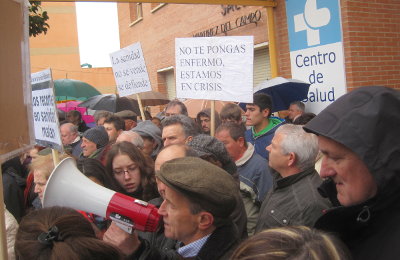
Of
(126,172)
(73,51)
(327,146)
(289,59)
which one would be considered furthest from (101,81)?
(327,146)

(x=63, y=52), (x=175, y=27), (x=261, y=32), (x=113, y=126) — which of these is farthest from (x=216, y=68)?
(x=63, y=52)

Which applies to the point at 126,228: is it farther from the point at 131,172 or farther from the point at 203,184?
the point at 131,172

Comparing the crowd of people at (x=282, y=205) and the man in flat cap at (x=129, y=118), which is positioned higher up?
the man in flat cap at (x=129, y=118)

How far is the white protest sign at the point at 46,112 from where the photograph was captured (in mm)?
3224

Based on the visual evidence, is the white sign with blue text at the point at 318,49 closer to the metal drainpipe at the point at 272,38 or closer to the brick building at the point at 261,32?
the brick building at the point at 261,32

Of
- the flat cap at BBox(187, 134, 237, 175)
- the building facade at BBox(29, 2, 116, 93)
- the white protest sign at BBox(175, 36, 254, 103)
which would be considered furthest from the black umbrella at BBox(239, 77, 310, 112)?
the building facade at BBox(29, 2, 116, 93)

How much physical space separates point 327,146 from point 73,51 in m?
32.6

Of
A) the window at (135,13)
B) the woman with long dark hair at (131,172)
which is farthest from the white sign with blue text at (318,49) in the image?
the window at (135,13)

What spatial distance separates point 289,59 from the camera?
7168 mm

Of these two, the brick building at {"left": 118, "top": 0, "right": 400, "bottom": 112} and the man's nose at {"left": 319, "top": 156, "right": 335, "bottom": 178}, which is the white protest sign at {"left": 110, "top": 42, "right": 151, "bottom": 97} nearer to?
the brick building at {"left": 118, "top": 0, "right": 400, "bottom": 112}

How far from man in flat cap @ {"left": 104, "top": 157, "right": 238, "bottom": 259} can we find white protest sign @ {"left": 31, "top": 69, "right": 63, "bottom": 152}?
1.43 meters

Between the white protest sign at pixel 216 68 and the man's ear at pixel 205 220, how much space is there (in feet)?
8.93

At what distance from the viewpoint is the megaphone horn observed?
2.02 meters

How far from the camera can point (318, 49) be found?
6418 mm
